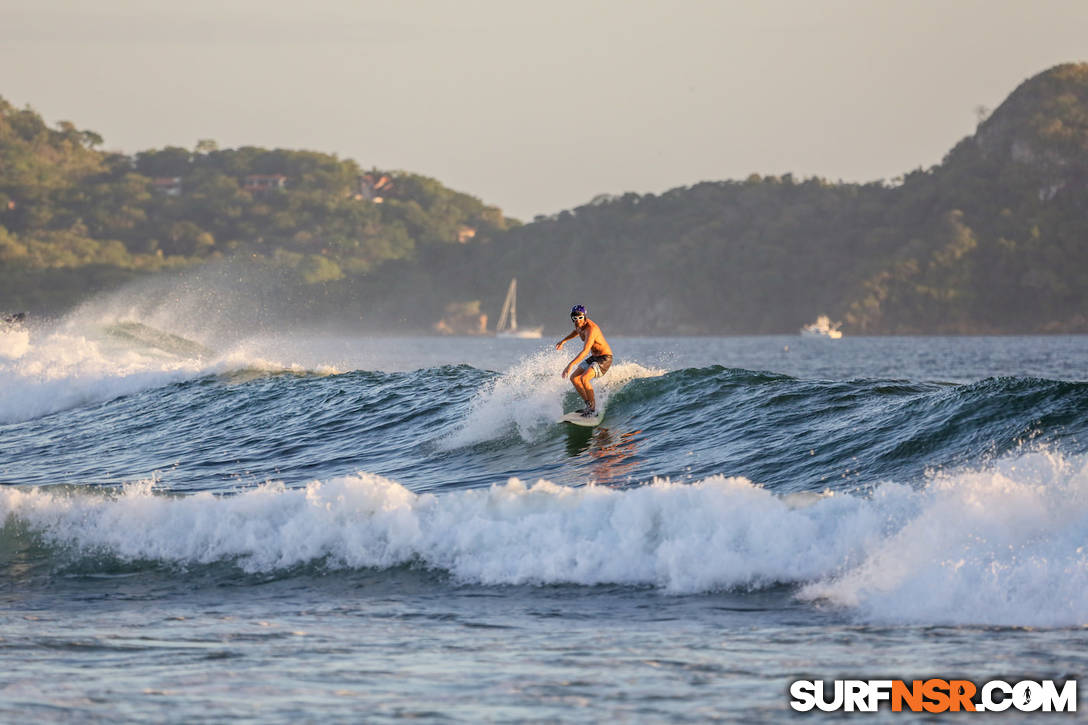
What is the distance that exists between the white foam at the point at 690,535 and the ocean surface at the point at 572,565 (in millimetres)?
28

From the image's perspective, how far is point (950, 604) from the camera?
9.41m

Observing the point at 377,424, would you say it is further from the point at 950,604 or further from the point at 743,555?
the point at 950,604

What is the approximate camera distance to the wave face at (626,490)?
1025 cm

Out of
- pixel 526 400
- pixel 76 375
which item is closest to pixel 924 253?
pixel 76 375

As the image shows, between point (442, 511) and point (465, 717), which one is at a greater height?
point (442, 511)

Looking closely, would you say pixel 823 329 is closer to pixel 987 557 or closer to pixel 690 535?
pixel 690 535

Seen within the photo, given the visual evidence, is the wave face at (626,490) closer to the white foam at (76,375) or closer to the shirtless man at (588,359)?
the shirtless man at (588,359)

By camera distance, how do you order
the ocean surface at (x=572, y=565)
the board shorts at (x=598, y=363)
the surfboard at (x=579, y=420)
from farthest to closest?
the surfboard at (x=579, y=420) < the board shorts at (x=598, y=363) < the ocean surface at (x=572, y=565)

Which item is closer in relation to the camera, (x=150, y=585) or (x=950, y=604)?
(x=950, y=604)

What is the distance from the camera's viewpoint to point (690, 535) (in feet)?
36.7

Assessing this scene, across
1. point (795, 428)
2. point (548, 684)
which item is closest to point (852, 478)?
point (795, 428)

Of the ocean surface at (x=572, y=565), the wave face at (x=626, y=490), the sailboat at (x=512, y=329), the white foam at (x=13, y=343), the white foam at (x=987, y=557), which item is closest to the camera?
the ocean surface at (x=572, y=565)

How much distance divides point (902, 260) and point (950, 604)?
16394 centimetres

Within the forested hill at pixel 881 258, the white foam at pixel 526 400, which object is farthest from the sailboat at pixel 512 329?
the white foam at pixel 526 400
